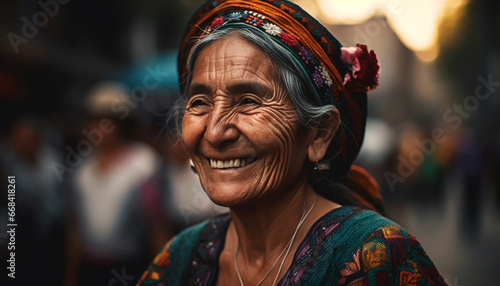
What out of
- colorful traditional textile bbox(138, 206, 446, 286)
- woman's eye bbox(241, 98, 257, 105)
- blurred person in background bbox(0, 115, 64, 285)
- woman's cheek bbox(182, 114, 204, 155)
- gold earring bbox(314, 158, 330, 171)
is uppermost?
woman's eye bbox(241, 98, 257, 105)

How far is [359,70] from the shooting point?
6.43 ft

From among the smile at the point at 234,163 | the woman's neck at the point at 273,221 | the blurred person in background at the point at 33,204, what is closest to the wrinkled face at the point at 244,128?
the smile at the point at 234,163

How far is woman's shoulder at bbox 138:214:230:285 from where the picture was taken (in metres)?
2.23

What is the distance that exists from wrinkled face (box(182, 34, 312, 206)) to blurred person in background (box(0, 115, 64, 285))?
2.30 m

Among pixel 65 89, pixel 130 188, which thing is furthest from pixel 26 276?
pixel 65 89

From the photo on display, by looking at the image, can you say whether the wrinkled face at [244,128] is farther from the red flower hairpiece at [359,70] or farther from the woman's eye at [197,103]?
the red flower hairpiece at [359,70]

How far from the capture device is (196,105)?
1980 mm

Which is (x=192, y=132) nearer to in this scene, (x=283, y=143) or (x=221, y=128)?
(x=221, y=128)

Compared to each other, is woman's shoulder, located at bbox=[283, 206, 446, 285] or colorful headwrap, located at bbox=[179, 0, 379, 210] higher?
colorful headwrap, located at bbox=[179, 0, 379, 210]

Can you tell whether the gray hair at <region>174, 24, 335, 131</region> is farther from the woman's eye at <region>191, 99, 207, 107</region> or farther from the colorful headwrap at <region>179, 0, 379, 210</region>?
the woman's eye at <region>191, 99, 207, 107</region>

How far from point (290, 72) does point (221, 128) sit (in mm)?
353

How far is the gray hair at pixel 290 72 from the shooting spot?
6.07ft

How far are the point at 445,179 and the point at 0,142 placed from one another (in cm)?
855

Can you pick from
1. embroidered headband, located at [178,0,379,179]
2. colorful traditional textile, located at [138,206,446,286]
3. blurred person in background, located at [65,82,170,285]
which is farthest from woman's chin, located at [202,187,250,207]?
blurred person in background, located at [65,82,170,285]
